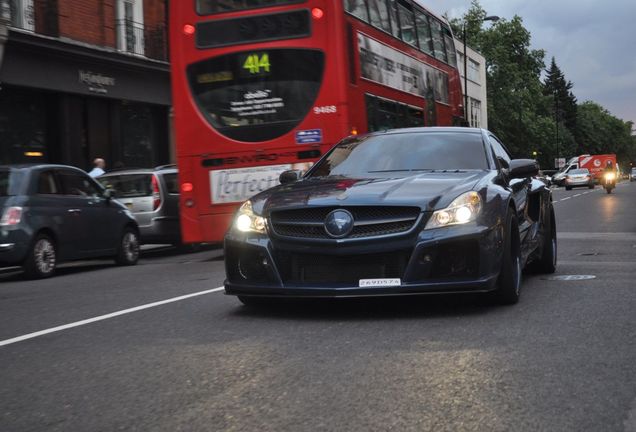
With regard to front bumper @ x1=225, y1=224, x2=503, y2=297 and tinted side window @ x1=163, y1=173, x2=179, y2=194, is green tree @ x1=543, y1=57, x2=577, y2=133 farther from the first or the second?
front bumper @ x1=225, y1=224, x2=503, y2=297

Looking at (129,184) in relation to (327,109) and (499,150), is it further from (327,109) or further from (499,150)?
(499,150)

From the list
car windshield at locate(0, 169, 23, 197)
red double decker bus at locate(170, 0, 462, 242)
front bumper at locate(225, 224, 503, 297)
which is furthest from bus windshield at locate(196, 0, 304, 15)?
front bumper at locate(225, 224, 503, 297)

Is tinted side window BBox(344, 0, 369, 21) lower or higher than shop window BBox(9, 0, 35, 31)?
lower

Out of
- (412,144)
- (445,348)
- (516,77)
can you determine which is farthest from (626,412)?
(516,77)

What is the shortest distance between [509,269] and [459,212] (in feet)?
2.37

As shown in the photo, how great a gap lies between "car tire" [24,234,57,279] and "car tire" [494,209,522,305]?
7231mm

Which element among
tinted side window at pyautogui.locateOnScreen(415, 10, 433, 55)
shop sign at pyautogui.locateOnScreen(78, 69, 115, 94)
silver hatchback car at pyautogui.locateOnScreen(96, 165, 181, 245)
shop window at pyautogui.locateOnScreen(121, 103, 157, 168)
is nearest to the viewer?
tinted side window at pyautogui.locateOnScreen(415, 10, 433, 55)

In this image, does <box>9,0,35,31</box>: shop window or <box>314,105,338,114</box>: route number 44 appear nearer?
<box>314,105,338,114</box>: route number 44

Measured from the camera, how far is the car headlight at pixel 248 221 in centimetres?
672

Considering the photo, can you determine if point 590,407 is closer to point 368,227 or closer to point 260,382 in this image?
point 260,382

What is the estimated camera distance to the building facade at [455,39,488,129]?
77375mm

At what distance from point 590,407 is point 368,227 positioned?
2641 millimetres

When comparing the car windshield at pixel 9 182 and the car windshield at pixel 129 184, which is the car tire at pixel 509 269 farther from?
the car windshield at pixel 129 184

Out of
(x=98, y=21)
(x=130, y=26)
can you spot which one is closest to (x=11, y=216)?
(x=98, y=21)
